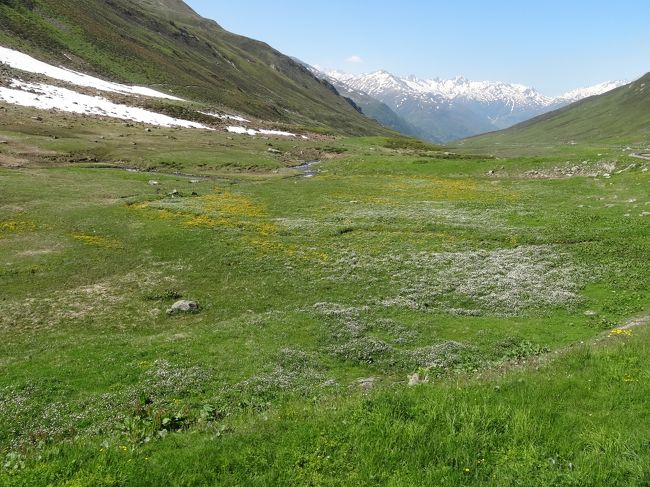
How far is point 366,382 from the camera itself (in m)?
19.9

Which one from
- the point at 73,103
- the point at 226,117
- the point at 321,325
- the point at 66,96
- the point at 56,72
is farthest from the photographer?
the point at 226,117

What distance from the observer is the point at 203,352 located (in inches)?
902

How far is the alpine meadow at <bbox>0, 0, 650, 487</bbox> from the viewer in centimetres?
1116

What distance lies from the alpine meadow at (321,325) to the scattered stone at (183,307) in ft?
0.46

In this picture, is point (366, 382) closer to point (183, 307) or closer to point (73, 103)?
point (183, 307)

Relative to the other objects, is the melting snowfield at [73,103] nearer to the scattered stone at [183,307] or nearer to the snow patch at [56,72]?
the snow patch at [56,72]

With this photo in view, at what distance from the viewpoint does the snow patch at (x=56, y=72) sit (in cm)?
13150

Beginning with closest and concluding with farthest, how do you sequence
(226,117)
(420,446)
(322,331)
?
(420,446) < (322,331) < (226,117)

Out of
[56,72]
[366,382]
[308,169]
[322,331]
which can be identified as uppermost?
A: [56,72]

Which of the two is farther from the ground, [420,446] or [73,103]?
[73,103]

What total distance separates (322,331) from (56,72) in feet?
500

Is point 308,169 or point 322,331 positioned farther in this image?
point 308,169

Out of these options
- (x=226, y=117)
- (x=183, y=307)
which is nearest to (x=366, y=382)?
(x=183, y=307)

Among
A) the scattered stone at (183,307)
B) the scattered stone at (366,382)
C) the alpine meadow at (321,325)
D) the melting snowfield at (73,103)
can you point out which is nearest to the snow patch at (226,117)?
the melting snowfield at (73,103)
